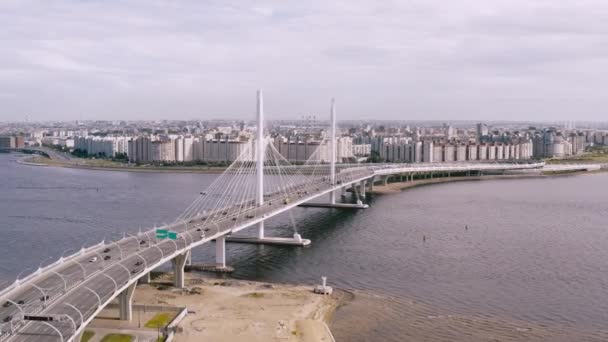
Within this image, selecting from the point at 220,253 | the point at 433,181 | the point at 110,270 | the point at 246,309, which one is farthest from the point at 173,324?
the point at 433,181

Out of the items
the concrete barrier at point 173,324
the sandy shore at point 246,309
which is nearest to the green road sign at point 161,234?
the sandy shore at point 246,309

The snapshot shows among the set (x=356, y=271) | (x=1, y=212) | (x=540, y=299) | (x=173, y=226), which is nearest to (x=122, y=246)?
(x=173, y=226)

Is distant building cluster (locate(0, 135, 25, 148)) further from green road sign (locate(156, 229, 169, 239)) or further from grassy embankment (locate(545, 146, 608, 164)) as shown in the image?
green road sign (locate(156, 229, 169, 239))

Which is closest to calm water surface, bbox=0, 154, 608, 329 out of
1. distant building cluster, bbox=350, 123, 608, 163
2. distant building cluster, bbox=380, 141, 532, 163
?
distant building cluster, bbox=380, 141, 532, 163

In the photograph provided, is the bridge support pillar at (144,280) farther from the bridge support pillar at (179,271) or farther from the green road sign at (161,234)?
the green road sign at (161,234)

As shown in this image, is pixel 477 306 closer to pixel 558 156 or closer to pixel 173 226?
pixel 173 226
